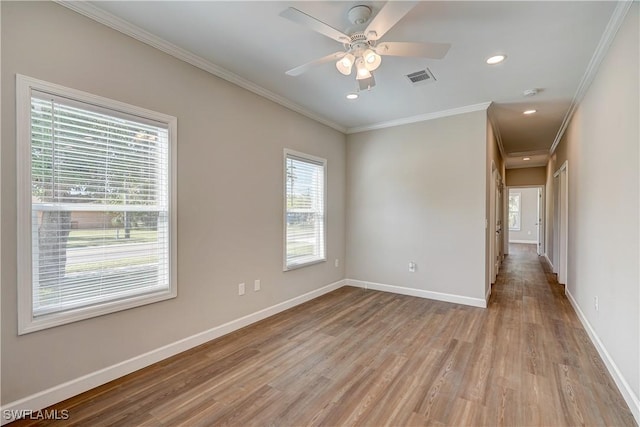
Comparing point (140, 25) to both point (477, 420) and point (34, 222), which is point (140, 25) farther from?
point (477, 420)

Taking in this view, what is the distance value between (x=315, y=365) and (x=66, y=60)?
9.73 ft

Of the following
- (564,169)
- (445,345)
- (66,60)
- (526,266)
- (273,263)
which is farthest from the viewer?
(526,266)

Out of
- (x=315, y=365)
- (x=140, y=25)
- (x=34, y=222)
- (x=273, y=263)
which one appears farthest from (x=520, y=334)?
(x=140, y=25)

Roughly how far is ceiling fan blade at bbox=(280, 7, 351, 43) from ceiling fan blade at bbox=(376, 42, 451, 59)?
0.27m

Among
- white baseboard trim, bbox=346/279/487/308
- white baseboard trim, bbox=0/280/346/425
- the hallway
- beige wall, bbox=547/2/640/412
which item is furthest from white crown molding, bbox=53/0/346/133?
the hallway

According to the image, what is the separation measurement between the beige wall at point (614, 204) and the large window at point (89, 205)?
3.46 meters

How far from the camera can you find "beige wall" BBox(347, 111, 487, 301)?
4.08 m

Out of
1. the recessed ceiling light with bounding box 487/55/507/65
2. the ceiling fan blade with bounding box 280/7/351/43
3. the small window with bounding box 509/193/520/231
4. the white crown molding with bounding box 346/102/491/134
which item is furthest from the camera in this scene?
the small window with bounding box 509/193/520/231

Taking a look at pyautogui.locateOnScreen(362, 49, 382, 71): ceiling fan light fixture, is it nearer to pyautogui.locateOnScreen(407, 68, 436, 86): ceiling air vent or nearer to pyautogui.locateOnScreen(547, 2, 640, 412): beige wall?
pyautogui.locateOnScreen(407, 68, 436, 86): ceiling air vent

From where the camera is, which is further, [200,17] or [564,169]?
[564,169]

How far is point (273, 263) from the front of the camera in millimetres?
3744

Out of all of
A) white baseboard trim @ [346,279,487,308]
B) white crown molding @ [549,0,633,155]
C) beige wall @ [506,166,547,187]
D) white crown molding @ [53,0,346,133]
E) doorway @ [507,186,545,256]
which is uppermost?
white crown molding @ [53,0,346,133]

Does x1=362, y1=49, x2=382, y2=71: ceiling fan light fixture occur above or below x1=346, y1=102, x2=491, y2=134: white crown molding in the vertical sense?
below

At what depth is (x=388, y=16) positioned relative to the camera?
69.7 inches
